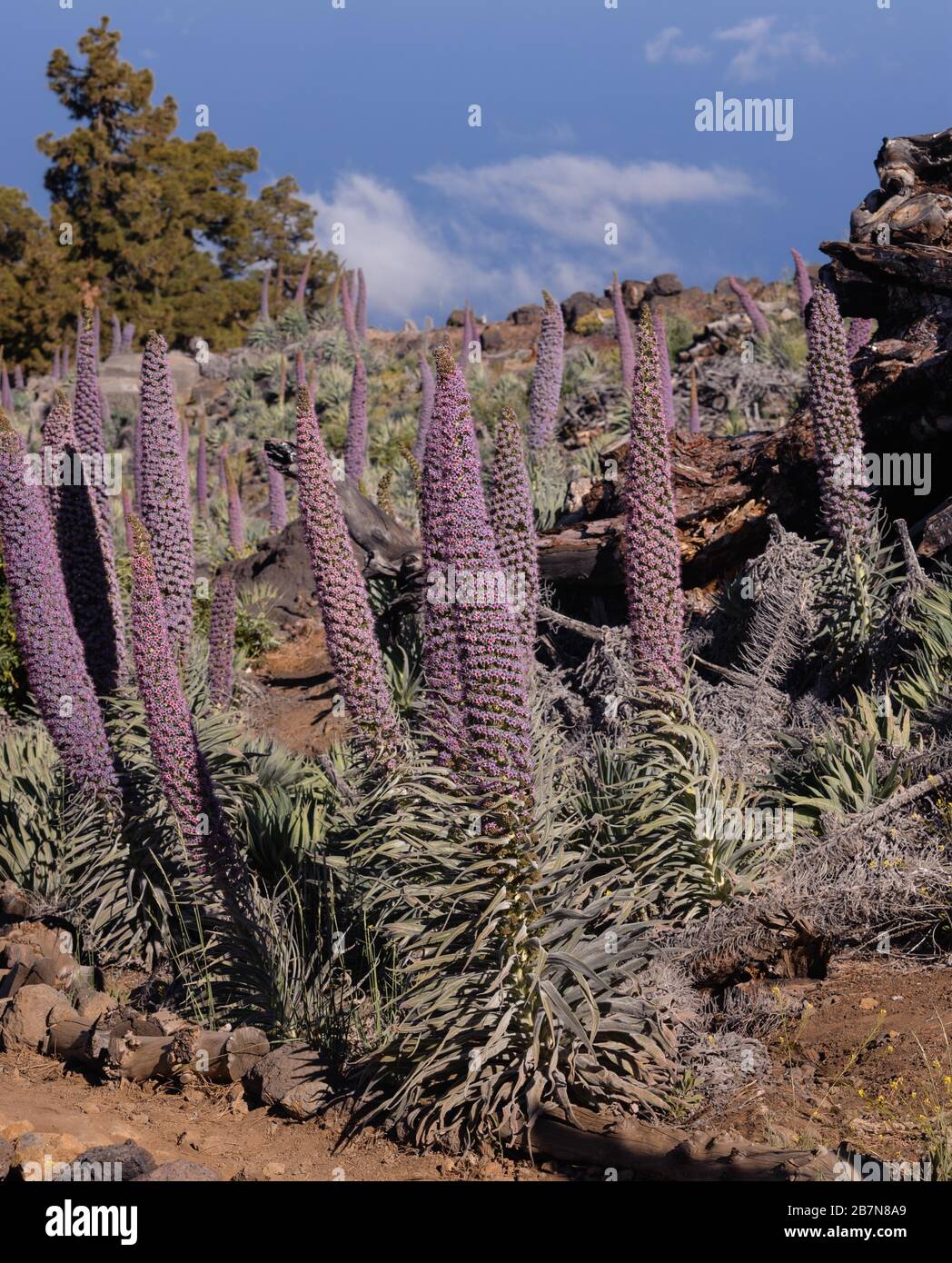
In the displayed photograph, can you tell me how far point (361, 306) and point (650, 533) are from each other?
62.2ft

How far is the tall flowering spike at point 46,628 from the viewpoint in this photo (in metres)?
6.09

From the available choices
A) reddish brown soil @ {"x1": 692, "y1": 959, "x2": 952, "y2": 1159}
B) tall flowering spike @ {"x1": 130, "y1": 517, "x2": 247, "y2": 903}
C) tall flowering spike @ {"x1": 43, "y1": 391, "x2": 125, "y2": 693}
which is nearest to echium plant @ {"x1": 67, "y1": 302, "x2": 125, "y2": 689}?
tall flowering spike @ {"x1": 43, "y1": 391, "x2": 125, "y2": 693}

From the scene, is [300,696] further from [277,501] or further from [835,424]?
[835,424]

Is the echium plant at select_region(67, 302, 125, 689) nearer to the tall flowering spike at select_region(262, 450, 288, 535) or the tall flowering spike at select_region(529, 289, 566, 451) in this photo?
the tall flowering spike at select_region(529, 289, 566, 451)

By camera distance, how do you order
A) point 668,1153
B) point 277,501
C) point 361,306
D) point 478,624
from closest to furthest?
point 478,624
point 668,1153
point 277,501
point 361,306

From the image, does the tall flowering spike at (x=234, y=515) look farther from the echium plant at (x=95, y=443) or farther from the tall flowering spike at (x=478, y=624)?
the tall flowering spike at (x=478, y=624)

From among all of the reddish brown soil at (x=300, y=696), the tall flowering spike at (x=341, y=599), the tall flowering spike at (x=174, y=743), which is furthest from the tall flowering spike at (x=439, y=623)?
the reddish brown soil at (x=300, y=696)

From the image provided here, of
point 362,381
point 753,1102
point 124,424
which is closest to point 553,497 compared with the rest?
point 362,381

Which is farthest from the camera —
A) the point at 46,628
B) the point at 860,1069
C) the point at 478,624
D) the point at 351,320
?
the point at 351,320

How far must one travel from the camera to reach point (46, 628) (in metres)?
6.16

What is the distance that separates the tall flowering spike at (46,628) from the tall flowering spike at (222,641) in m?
1.25

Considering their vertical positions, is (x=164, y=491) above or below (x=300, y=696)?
above

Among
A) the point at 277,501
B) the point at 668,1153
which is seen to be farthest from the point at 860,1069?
the point at 277,501
